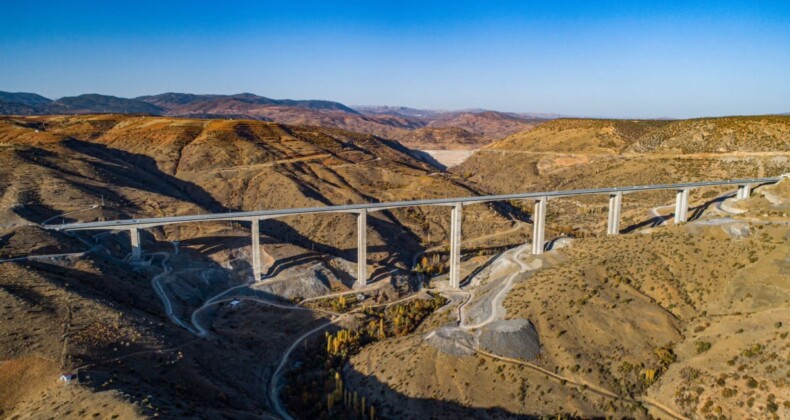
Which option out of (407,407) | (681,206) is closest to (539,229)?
(681,206)

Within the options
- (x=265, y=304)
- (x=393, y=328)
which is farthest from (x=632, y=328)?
(x=265, y=304)

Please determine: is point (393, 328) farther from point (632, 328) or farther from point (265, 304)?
point (632, 328)

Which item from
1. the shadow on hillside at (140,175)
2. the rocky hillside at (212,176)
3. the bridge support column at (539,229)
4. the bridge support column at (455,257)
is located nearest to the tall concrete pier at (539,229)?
the bridge support column at (539,229)

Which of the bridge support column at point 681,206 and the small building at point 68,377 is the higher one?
the bridge support column at point 681,206

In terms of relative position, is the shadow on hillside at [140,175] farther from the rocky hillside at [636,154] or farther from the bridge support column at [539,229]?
the rocky hillside at [636,154]

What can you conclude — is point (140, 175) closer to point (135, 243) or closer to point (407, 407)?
point (135, 243)
